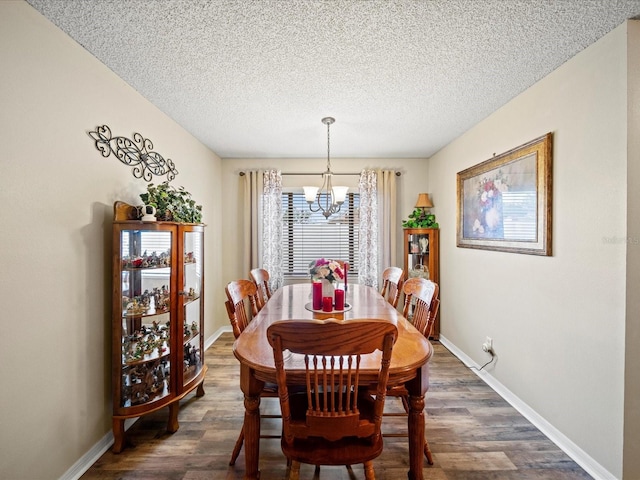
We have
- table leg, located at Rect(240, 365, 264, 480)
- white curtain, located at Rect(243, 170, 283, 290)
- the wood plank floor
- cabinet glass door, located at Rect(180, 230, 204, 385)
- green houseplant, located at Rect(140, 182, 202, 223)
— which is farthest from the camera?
white curtain, located at Rect(243, 170, 283, 290)

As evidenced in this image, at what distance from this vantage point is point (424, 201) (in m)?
3.91

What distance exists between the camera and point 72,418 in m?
1.64

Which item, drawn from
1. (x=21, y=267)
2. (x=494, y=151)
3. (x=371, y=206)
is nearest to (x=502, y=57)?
(x=494, y=151)

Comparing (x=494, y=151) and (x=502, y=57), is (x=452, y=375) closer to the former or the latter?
(x=494, y=151)

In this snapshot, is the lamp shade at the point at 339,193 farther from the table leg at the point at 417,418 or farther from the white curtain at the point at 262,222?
the table leg at the point at 417,418

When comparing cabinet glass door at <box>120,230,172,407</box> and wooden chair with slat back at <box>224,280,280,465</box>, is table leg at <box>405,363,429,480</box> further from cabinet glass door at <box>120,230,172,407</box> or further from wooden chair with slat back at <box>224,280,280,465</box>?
cabinet glass door at <box>120,230,172,407</box>

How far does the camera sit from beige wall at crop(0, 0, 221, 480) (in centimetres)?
133

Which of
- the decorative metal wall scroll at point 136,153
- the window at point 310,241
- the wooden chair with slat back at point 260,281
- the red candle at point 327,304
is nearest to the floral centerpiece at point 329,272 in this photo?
the red candle at point 327,304

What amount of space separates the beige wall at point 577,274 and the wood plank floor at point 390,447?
0.25 meters

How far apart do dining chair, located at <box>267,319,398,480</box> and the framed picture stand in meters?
1.65

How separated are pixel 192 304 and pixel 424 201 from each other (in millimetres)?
3081

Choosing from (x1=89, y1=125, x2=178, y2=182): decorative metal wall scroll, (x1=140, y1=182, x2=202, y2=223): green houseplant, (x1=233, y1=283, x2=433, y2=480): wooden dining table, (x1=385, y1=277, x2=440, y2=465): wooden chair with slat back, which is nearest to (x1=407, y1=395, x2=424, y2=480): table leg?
(x1=233, y1=283, x2=433, y2=480): wooden dining table

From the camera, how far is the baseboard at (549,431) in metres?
1.65

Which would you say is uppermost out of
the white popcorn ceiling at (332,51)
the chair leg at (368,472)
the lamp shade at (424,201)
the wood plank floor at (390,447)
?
the white popcorn ceiling at (332,51)
